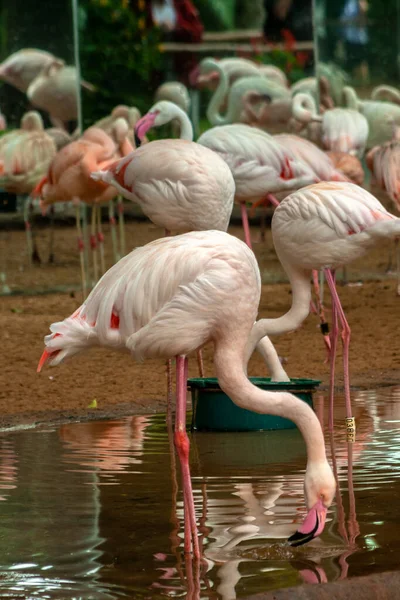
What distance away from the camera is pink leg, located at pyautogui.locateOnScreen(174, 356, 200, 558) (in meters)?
3.90

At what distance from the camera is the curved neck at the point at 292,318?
19.4ft

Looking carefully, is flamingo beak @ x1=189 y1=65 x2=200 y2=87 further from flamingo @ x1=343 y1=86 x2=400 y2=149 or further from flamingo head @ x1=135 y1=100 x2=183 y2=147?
flamingo head @ x1=135 y1=100 x2=183 y2=147

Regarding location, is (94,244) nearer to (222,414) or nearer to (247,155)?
(247,155)

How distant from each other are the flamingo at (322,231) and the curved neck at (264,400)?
179cm

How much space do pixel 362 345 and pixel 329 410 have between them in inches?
99.5

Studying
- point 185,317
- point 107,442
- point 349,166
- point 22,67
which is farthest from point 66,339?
point 22,67

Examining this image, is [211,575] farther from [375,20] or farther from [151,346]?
[375,20]

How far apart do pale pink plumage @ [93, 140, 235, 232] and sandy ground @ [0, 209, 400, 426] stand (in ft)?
3.11

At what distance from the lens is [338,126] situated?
11930mm

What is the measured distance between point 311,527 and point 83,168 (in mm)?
7172

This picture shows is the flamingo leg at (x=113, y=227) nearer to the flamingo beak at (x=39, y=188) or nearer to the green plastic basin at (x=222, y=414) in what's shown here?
the flamingo beak at (x=39, y=188)

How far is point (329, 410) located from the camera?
232 inches

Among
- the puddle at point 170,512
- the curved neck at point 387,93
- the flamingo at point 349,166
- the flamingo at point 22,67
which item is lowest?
the puddle at point 170,512

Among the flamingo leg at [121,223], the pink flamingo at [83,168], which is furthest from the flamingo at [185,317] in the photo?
the flamingo leg at [121,223]
